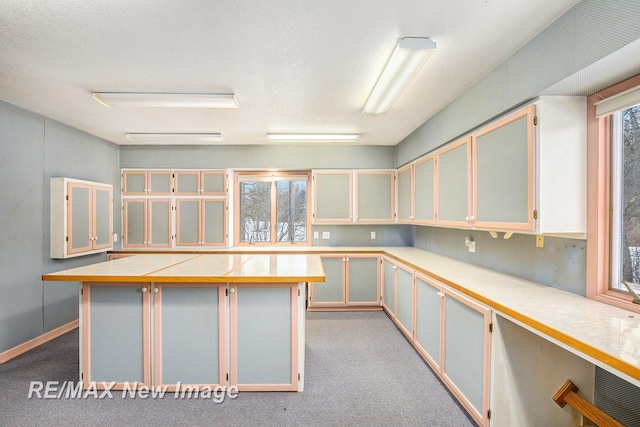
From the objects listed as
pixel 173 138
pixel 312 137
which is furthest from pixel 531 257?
pixel 173 138

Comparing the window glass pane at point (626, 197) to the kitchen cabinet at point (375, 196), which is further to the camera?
the kitchen cabinet at point (375, 196)

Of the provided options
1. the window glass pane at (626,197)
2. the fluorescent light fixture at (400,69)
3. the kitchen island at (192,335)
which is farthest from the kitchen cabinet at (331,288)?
the window glass pane at (626,197)

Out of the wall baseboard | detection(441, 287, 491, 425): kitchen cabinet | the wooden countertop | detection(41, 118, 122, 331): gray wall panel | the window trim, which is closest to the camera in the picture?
the window trim

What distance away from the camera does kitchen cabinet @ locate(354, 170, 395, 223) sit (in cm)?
452

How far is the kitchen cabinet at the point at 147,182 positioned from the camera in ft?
14.9

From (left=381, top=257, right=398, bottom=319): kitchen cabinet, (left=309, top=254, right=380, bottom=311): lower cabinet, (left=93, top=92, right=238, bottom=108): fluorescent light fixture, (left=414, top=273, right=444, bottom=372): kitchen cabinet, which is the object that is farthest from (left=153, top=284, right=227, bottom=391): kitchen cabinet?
(left=381, top=257, right=398, bottom=319): kitchen cabinet

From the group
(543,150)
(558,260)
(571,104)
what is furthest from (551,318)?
(571,104)

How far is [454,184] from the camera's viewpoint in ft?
8.91

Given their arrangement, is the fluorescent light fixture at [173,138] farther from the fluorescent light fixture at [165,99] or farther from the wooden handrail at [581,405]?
the wooden handrail at [581,405]

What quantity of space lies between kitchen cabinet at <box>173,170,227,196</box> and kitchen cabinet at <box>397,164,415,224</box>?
8.95 ft

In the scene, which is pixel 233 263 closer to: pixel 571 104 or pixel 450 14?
pixel 450 14

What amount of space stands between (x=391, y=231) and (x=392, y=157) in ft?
3.93

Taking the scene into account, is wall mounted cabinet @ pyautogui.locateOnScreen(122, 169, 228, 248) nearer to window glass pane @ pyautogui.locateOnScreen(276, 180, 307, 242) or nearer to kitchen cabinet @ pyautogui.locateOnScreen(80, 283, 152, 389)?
window glass pane @ pyautogui.locateOnScreen(276, 180, 307, 242)

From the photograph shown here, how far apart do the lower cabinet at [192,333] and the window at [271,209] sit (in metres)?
2.53
